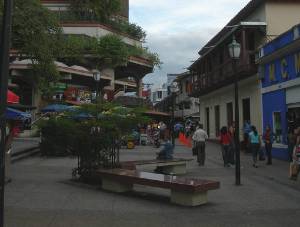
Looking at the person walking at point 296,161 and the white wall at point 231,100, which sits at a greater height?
the white wall at point 231,100

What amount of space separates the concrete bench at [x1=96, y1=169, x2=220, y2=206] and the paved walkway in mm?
223

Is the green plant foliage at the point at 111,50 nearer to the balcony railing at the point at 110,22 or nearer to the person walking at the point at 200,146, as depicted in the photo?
the balcony railing at the point at 110,22

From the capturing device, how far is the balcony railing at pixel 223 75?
27281 mm

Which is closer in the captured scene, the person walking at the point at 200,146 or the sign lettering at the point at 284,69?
the person walking at the point at 200,146

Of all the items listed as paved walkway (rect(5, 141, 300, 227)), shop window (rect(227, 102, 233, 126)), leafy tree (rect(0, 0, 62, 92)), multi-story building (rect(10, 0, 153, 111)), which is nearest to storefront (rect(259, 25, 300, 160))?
paved walkway (rect(5, 141, 300, 227))

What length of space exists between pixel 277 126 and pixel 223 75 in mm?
9972

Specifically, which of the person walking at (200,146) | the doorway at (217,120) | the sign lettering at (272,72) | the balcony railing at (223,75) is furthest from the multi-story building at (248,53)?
the person walking at (200,146)

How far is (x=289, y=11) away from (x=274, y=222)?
21.4 meters

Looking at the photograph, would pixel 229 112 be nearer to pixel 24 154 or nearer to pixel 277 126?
pixel 277 126

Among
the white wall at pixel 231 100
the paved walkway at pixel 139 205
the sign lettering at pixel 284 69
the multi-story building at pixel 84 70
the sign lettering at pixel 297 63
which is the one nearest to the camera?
the paved walkway at pixel 139 205

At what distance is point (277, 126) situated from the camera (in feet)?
77.5

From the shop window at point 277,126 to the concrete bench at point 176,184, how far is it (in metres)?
12.3

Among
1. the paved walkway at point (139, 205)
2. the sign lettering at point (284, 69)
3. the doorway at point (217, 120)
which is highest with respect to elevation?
the sign lettering at point (284, 69)

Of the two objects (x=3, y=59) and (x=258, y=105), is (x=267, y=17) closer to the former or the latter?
(x=258, y=105)
